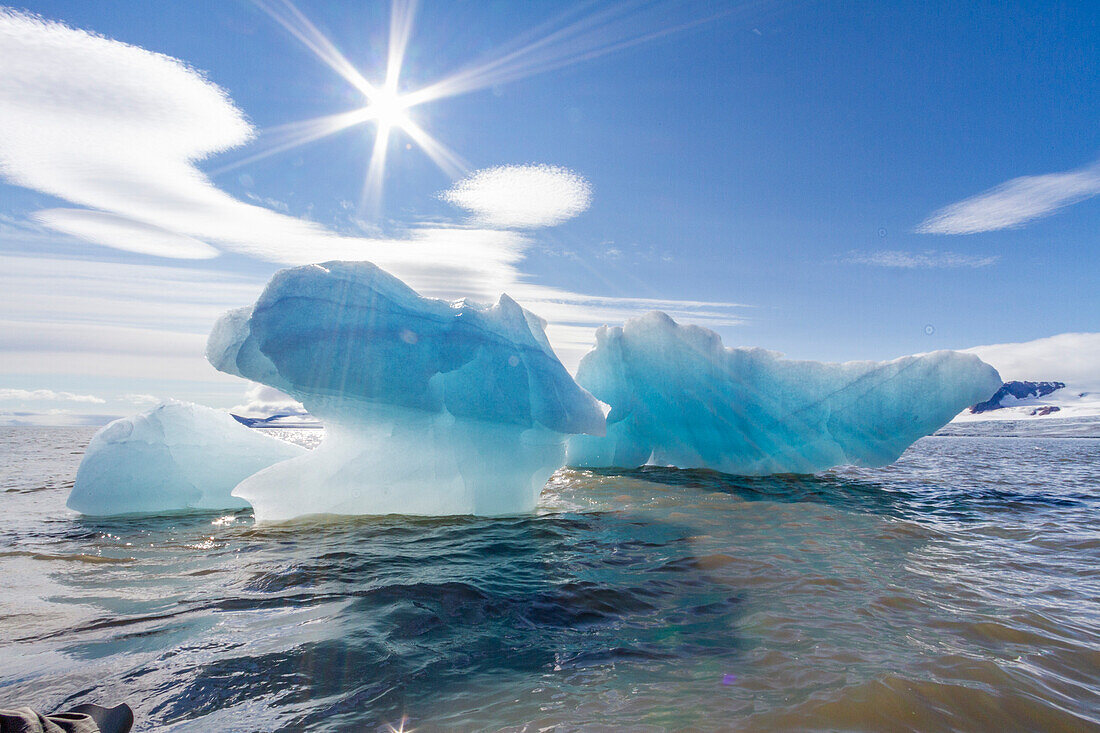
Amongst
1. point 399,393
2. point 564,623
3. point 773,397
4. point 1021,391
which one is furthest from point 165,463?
point 1021,391

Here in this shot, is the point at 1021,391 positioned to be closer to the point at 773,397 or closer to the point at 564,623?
the point at 773,397

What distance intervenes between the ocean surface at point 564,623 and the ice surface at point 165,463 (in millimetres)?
1135

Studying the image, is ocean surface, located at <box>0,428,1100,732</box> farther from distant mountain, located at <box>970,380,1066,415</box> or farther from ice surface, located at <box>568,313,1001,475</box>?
distant mountain, located at <box>970,380,1066,415</box>

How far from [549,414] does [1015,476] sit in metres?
11.8

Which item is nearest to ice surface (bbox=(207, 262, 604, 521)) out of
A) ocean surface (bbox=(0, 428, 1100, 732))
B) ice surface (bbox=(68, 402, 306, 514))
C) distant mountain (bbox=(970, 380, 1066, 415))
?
ocean surface (bbox=(0, 428, 1100, 732))

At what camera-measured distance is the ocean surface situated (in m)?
2.64

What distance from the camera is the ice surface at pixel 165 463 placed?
27.4 feet

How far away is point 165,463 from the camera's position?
8.73 metres

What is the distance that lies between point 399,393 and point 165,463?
4.45 metres

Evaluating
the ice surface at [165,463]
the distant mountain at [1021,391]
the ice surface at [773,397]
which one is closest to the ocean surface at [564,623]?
the ice surface at [165,463]

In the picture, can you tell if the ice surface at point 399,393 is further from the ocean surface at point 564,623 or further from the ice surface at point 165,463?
the ice surface at point 165,463

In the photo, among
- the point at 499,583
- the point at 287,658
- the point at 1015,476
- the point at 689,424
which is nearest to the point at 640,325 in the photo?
the point at 689,424

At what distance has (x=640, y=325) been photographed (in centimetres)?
1225

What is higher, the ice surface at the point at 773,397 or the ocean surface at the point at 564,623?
the ice surface at the point at 773,397
